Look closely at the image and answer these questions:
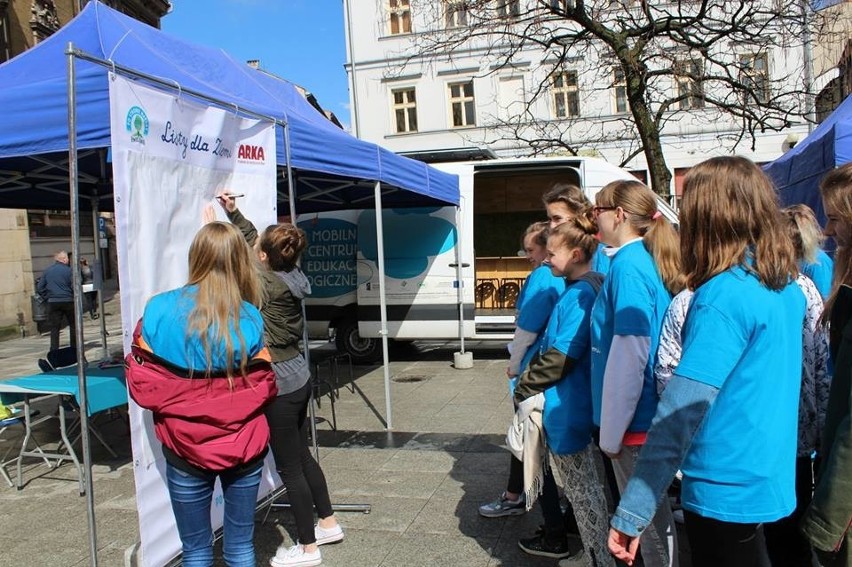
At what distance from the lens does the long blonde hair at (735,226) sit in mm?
1788

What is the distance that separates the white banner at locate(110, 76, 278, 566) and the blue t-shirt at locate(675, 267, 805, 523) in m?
2.11

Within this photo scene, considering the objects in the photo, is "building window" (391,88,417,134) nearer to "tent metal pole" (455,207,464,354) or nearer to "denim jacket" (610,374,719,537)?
"tent metal pole" (455,207,464,354)

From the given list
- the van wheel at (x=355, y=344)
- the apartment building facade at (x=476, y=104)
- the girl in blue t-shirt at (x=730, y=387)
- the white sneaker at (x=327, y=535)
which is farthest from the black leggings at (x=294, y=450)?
the apartment building facade at (x=476, y=104)

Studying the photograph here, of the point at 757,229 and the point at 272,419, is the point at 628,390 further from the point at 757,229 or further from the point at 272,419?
the point at 272,419

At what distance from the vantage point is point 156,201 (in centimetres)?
298

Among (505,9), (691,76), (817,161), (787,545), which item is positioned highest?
(505,9)

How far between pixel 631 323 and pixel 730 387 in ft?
2.02

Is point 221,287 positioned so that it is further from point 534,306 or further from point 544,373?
point 534,306

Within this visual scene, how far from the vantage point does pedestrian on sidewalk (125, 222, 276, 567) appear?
2.48m

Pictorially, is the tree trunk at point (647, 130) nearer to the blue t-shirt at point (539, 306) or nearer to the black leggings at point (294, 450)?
the blue t-shirt at point (539, 306)

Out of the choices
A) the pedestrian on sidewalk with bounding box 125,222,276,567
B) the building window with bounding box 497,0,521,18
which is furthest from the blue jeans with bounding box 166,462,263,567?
the building window with bounding box 497,0,521,18

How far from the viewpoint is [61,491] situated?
484cm

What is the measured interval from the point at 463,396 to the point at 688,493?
5.70 m

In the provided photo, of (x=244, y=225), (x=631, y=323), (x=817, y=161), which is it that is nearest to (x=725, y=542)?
(x=631, y=323)
